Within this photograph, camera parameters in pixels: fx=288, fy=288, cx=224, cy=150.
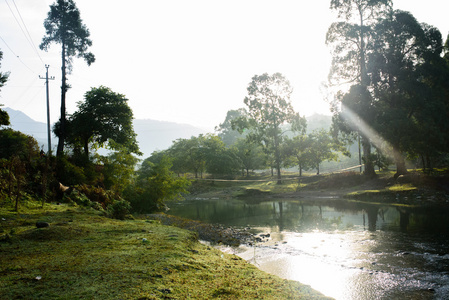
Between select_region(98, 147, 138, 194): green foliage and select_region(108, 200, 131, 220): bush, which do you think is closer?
select_region(108, 200, 131, 220): bush

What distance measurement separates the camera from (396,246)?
427 inches

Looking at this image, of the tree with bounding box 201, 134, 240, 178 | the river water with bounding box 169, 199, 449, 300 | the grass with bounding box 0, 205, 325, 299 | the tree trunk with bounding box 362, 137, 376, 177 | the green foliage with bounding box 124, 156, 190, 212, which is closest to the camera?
the grass with bounding box 0, 205, 325, 299

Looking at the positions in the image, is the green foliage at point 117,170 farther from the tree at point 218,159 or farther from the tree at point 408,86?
the tree at point 218,159

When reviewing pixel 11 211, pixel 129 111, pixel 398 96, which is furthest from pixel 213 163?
pixel 11 211

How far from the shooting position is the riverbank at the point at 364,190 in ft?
77.7

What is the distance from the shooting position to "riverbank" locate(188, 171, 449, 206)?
932 inches

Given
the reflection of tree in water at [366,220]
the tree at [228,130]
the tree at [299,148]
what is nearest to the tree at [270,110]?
the tree at [299,148]

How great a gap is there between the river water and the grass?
187cm

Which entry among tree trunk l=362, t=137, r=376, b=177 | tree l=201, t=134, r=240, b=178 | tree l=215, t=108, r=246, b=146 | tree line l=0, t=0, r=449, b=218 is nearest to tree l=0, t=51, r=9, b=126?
tree line l=0, t=0, r=449, b=218

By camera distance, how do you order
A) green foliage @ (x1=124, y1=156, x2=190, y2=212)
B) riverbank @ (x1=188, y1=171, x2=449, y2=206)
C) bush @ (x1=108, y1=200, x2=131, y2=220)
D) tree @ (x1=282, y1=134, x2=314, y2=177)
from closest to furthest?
bush @ (x1=108, y1=200, x2=131, y2=220) < green foliage @ (x1=124, y1=156, x2=190, y2=212) < riverbank @ (x1=188, y1=171, x2=449, y2=206) < tree @ (x1=282, y1=134, x2=314, y2=177)

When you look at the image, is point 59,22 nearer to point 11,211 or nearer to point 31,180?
point 31,180

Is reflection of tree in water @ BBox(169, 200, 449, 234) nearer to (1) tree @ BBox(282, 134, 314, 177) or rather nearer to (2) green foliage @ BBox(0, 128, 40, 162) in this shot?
(2) green foliage @ BBox(0, 128, 40, 162)

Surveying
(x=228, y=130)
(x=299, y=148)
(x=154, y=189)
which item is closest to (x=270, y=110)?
(x=299, y=148)

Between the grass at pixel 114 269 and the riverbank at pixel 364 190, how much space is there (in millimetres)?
20990
